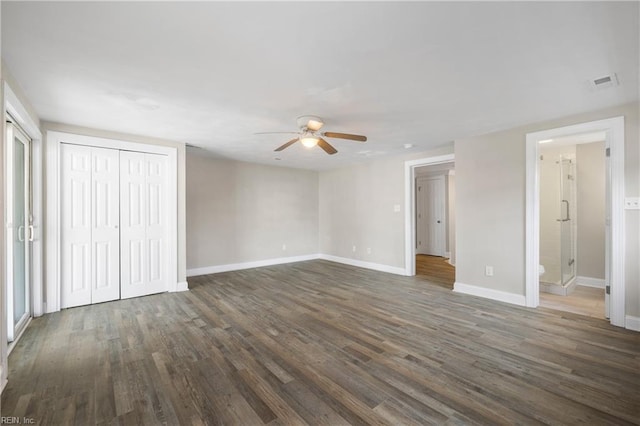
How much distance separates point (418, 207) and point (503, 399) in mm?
6979

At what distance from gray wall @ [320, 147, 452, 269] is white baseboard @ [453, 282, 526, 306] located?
1.37 m

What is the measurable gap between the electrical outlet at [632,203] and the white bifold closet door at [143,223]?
19.5 ft

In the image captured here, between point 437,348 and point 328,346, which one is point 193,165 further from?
point 437,348

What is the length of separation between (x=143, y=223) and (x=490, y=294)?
5316mm

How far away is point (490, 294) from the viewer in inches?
155

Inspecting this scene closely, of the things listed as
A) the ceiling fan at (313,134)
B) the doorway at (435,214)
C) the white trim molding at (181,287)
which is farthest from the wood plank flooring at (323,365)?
the doorway at (435,214)

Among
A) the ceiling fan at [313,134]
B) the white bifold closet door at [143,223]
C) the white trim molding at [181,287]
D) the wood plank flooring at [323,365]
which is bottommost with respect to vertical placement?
the wood plank flooring at [323,365]

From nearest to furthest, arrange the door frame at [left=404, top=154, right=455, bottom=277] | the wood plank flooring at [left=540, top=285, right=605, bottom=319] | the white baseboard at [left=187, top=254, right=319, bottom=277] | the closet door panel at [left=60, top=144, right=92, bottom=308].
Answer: the wood plank flooring at [left=540, top=285, right=605, bottom=319] < the closet door panel at [left=60, top=144, right=92, bottom=308] < the door frame at [left=404, top=154, right=455, bottom=277] < the white baseboard at [left=187, top=254, right=319, bottom=277]

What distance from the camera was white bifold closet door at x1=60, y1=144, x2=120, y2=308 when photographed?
3600mm

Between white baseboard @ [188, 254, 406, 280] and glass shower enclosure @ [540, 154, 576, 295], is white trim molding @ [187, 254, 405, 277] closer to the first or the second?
white baseboard @ [188, 254, 406, 280]

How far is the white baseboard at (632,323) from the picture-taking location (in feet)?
9.37

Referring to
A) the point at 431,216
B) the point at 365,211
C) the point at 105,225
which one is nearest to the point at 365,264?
the point at 365,211

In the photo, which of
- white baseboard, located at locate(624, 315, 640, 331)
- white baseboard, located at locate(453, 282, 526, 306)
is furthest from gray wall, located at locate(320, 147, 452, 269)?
white baseboard, located at locate(624, 315, 640, 331)

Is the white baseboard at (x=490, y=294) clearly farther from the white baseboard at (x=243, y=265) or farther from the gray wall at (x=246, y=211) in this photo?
the gray wall at (x=246, y=211)
